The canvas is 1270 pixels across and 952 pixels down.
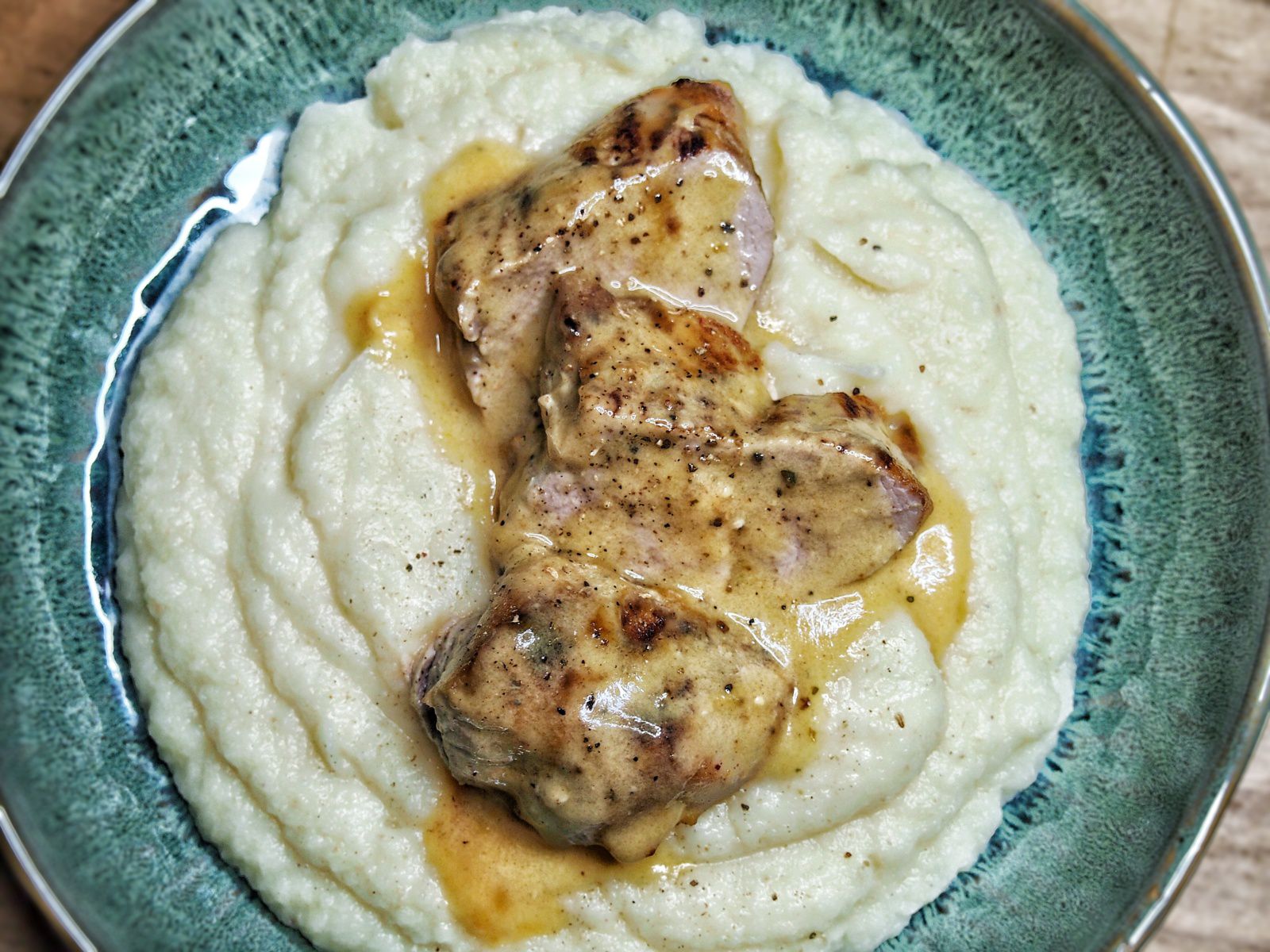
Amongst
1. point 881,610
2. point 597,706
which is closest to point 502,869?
point 597,706

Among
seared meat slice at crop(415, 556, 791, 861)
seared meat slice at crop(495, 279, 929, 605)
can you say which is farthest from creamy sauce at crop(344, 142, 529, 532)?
seared meat slice at crop(415, 556, 791, 861)

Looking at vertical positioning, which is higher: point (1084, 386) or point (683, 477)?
point (683, 477)

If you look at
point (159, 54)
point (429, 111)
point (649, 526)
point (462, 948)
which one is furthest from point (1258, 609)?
point (159, 54)

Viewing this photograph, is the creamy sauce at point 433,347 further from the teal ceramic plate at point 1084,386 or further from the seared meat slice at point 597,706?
the teal ceramic plate at point 1084,386

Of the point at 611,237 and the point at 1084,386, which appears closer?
the point at 611,237

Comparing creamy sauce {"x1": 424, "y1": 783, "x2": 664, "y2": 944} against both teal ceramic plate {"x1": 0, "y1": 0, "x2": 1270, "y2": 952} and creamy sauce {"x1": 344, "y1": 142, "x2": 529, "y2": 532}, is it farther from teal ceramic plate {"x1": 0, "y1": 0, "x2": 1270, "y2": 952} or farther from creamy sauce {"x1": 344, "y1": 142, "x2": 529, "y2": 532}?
creamy sauce {"x1": 344, "y1": 142, "x2": 529, "y2": 532}

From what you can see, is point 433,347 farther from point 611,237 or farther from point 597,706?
point 597,706

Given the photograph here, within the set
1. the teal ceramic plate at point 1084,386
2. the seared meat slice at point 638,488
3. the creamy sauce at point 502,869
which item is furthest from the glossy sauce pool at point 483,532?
the teal ceramic plate at point 1084,386
